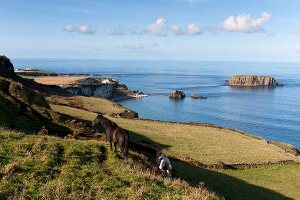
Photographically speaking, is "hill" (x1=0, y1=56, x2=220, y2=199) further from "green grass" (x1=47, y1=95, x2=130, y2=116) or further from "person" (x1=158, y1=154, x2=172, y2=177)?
"green grass" (x1=47, y1=95, x2=130, y2=116)

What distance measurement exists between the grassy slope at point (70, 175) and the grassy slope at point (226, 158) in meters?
13.7

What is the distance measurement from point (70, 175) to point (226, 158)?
4144 cm

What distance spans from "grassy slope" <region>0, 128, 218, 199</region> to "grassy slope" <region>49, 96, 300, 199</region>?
13.7m

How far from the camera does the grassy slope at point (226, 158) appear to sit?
125ft

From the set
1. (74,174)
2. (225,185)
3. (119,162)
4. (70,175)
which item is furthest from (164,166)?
(225,185)

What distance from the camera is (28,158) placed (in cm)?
1998

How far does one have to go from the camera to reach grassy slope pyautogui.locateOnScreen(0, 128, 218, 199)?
56.4 ft

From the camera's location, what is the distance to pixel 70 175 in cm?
1925

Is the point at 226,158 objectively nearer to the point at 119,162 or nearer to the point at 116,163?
the point at 119,162

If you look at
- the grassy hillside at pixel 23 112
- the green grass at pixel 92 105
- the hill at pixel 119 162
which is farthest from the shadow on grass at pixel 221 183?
the green grass at pixel 92 105

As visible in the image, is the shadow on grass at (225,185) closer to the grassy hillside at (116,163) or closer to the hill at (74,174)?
the grassy hillside at (116,163)

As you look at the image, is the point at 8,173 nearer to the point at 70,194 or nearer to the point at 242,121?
the point at 70,194

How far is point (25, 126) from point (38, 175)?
16764 mm

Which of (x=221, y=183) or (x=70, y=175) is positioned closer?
(x=70, y=175)
